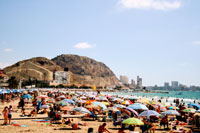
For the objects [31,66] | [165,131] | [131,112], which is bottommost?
[165,131]

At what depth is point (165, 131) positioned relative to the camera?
550 inches

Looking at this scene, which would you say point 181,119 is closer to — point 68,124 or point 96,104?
point 96,104

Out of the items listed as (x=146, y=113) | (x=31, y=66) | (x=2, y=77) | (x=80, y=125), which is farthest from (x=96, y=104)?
(x=31, y=66)

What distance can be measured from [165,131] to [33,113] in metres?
10.5

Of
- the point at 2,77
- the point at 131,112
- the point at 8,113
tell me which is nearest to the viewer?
the point at 8,113

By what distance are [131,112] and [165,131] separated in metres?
2.64

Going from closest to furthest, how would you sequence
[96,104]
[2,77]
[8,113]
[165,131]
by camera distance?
[8,113], [165,131], [96,104], [2,77]

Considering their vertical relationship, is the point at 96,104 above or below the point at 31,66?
below

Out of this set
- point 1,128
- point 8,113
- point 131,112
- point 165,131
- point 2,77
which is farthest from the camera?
point 2,77

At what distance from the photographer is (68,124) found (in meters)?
14.3

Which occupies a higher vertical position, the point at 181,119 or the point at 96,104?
the point at 96,104

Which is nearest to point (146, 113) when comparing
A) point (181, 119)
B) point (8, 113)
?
point (181, 119)

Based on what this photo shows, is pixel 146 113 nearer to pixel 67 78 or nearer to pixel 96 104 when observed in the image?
pixel 96 104

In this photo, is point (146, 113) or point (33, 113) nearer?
point (146, 113)
